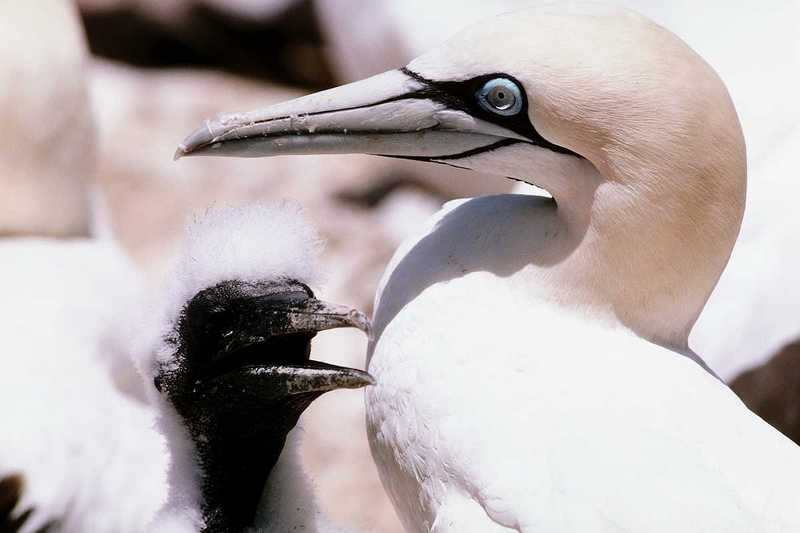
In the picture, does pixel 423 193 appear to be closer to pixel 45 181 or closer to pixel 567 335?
pixel 45 181

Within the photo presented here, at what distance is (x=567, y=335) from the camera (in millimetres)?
2312

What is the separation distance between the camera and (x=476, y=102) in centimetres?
224

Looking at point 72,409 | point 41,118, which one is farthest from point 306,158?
point 72,409

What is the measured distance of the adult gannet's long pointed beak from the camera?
2268mm

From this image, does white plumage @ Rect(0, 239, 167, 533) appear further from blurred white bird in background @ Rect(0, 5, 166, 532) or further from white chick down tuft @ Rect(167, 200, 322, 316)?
white chick down tuft @ Rect(167, 200, 322, 316)

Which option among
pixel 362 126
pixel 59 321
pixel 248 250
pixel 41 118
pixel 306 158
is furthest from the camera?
pixel 306 158

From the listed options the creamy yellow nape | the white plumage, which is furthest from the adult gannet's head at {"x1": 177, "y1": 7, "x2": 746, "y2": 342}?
the white plumage

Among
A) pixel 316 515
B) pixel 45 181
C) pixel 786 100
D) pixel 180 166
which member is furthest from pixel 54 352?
pixel 180 166

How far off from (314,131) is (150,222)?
3658 mm

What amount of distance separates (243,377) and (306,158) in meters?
3.78

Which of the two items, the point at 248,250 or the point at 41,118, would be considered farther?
the point at 41,118

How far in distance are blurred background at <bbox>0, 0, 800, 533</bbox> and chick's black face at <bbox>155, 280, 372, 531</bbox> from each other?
2.04 ft

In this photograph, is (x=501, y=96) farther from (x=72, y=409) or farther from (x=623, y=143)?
(x=72, y=409)

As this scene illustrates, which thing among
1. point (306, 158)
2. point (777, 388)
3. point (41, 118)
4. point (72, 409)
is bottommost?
point (306, 158)
